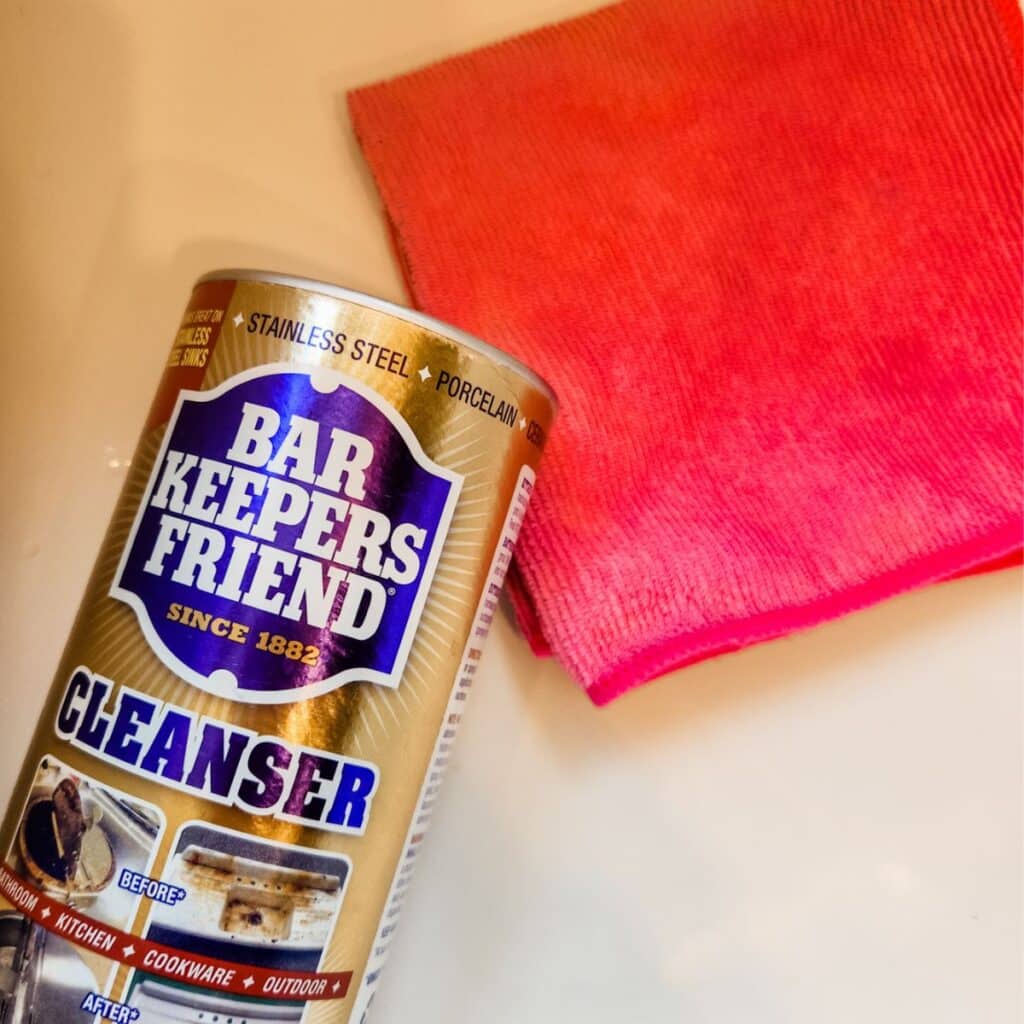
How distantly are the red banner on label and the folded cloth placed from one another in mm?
206

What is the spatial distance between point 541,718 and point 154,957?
0.24m

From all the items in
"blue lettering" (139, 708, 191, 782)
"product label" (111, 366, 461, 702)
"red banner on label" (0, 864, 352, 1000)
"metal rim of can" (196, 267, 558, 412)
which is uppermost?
"metal rim of can" (196, 267, 558, 412)

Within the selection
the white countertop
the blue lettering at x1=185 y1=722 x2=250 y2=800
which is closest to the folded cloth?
the white countertop

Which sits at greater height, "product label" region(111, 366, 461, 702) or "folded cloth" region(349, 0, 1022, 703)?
"folded cloth" region(349, 0, 1022, 703)

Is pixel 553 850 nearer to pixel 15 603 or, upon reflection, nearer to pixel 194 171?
pixel 15 603

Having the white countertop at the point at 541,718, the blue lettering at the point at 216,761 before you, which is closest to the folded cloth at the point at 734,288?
the white countertop at the point at 541,718

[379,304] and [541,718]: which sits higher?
[379,304]

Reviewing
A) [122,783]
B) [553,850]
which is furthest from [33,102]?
[553,850]

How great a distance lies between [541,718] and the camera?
551 mm

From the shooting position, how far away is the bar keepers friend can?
0.40 meters

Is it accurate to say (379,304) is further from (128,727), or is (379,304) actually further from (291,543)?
(128,727)

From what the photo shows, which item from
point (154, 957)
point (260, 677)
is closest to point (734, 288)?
point (260, 677)

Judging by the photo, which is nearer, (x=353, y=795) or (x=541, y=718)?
(x=353, y=795)

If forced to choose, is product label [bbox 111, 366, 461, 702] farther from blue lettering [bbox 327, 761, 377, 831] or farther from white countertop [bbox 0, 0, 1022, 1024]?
white countertop [bbox 0, 0, 1022, 1024]
